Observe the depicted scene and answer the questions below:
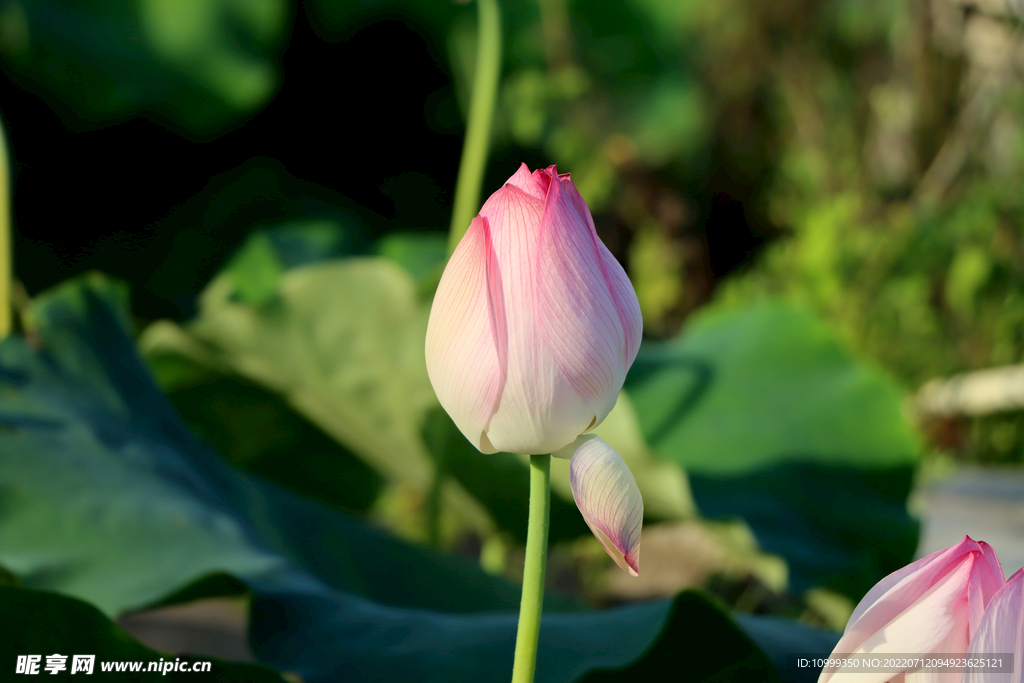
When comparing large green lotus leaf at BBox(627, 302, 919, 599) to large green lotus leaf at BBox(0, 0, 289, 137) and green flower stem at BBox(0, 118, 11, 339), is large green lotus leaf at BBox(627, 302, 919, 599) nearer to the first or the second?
green flower stem at BBox(0, 118, 11, 339)

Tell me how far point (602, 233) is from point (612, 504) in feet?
7.98

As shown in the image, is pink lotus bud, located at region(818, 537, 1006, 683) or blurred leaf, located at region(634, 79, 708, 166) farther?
blurred leaf, located at region(634, 79, 708, 166)

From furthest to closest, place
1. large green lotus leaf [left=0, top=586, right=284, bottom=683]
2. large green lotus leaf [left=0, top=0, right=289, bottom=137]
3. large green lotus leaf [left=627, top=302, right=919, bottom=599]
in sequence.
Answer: large green lotus leaf [left=0, top=0, right=289, bottom=137]
large green lotus leaf [left=627, top=302, right=919, bottom=599]
large green lotus leaf [left=0, top=586, right=284, bottom=683]

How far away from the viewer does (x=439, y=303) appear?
0.60ft

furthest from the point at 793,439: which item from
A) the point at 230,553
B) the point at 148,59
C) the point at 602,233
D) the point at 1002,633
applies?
the point at 602,233

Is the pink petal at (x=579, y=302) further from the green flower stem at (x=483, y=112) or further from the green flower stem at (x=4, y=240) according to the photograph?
the green flower stem at (x=4, y=240)

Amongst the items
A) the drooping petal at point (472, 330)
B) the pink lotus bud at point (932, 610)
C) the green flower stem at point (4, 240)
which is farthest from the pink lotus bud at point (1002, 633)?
the green flower stem at point (4, 240)

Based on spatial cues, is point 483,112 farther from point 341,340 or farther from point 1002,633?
point 1002,633

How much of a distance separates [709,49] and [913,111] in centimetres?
63

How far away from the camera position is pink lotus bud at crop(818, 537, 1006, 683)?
0.56 ft

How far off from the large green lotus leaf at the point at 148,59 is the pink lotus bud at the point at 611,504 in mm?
1297

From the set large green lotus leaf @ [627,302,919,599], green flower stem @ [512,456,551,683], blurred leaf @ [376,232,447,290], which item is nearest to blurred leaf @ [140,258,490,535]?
large green lotus leaf @ [627,302,919,599]

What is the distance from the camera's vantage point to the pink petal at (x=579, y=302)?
174 millimetres

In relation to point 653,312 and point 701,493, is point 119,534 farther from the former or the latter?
point 653,312
